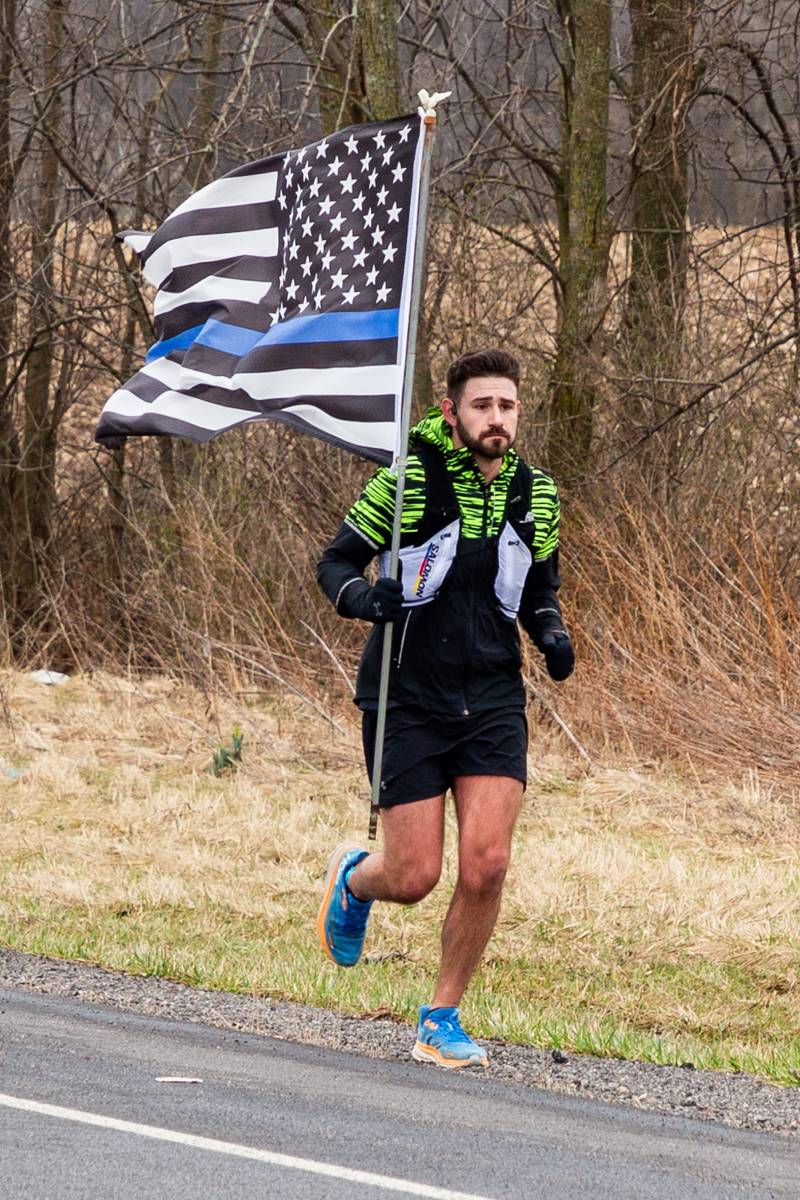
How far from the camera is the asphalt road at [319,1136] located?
4270 millimetres

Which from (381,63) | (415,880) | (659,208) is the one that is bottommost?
(415,880)

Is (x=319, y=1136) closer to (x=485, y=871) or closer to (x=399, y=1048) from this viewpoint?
(x=485, y=871)

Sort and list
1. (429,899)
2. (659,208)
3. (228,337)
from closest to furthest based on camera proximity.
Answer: (228,337)
(429,899)
(659,208)

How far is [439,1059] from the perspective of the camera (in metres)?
5.59

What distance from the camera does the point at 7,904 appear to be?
8.60 meters

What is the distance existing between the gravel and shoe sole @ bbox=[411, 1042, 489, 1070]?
0.19 ft

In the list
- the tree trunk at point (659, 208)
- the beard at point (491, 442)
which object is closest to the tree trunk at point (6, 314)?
the tree trunk at point (659, 208)

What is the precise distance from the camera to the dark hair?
558cm

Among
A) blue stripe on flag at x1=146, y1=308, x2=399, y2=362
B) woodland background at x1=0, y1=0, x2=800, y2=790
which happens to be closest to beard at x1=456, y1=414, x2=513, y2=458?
blue stripe on flag at x1=146, y1=308, x2=399, y2=362

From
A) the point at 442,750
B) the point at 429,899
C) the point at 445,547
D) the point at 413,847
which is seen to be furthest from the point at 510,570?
the point at 429,899

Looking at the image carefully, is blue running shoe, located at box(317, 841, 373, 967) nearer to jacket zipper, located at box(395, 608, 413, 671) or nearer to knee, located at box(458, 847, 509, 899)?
knee, located at box(458, 847, 509, 899)

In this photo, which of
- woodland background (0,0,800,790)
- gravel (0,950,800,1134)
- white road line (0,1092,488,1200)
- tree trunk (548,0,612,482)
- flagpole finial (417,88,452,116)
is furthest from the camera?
tree trunk (548,0,612,482)

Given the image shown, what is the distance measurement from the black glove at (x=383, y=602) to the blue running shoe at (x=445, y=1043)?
1.29 metres

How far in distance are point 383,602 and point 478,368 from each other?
811 millimetres
